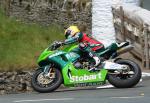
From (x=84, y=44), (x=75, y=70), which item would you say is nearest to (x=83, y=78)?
(x=75, y=70)

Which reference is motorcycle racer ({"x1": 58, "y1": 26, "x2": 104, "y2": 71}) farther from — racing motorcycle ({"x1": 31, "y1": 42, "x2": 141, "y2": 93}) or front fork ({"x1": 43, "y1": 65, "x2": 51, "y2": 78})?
front fork ({"x1": 43, "y1": 65, "x2": 51, "y2": 78})

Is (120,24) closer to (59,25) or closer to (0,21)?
(59,25)

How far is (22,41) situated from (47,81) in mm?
7103

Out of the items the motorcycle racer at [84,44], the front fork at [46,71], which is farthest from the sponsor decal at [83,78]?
the front fork at [46,71]

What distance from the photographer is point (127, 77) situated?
13.6 m

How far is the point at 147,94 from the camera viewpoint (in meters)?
12.0

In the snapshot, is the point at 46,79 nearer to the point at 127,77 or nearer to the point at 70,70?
the point at 70,70

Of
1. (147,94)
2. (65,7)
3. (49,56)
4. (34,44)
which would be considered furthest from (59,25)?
(147,94)

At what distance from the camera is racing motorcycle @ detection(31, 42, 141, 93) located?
13656 mm

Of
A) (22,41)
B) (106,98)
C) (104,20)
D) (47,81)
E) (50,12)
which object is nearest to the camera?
(106,98)

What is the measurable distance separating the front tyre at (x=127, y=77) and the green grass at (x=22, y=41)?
4.87 m

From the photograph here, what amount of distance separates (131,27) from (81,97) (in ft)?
25.8

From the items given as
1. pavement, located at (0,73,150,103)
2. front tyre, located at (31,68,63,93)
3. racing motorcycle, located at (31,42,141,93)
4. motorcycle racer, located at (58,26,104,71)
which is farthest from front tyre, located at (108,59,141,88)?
front tyre, located at (31,68,63,93)

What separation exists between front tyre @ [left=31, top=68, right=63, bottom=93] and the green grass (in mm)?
4233
